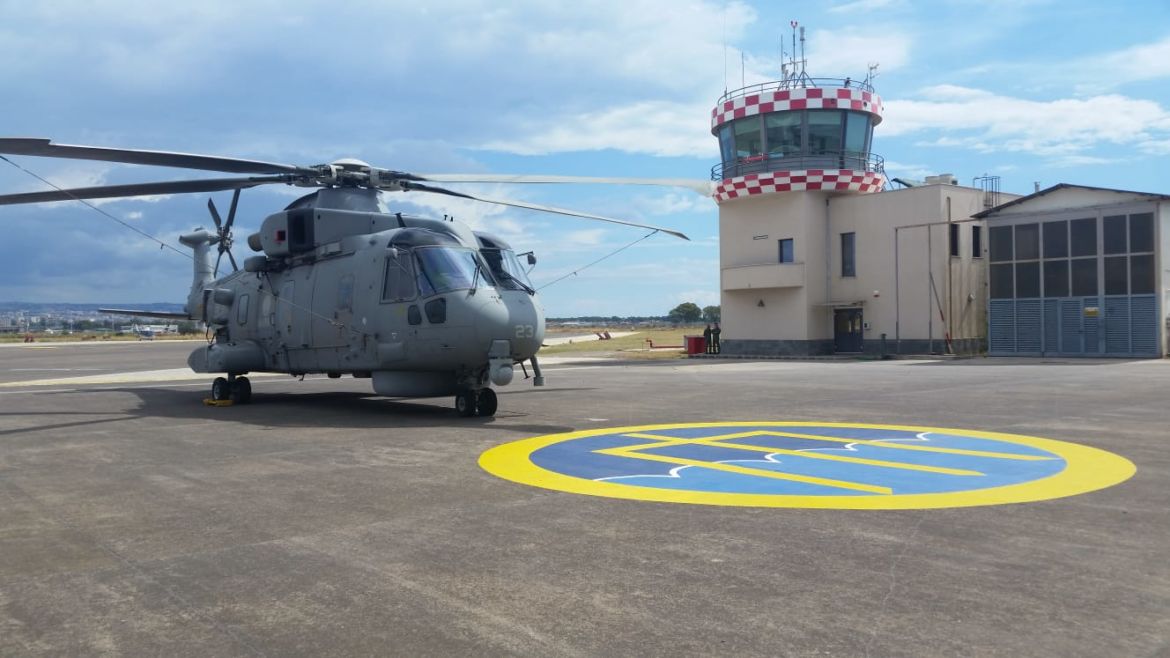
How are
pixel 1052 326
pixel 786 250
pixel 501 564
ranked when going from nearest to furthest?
pixel 501 564 → pixel 1052 326 → pixel 786 250

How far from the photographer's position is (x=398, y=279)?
14438 mm

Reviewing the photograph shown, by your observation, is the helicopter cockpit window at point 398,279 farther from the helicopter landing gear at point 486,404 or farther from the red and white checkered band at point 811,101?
the red and white checkered band at point 811,101

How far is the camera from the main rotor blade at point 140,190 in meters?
15.0

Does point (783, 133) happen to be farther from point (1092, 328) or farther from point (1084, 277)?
point (1092, 328)

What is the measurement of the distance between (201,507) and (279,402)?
38.4 feet

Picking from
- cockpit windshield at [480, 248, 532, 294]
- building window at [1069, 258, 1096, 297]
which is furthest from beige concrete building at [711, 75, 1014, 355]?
cockpit windshield at [480, 248, 532, 294]

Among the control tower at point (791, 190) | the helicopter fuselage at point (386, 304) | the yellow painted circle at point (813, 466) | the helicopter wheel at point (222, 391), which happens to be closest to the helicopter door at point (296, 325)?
the helicopter fuselage at point (386, 304)

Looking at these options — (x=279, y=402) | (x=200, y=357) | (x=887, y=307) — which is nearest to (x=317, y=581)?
(x=279, y=402)

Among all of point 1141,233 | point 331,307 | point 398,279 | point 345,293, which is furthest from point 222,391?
point 1141,233

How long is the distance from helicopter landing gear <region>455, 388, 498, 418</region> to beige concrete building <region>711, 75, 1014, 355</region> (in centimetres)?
2623

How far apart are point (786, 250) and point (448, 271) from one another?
1094 inches

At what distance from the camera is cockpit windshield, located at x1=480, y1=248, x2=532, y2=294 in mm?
14438

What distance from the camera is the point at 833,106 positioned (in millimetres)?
36969

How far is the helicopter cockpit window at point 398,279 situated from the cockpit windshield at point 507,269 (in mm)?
1293
